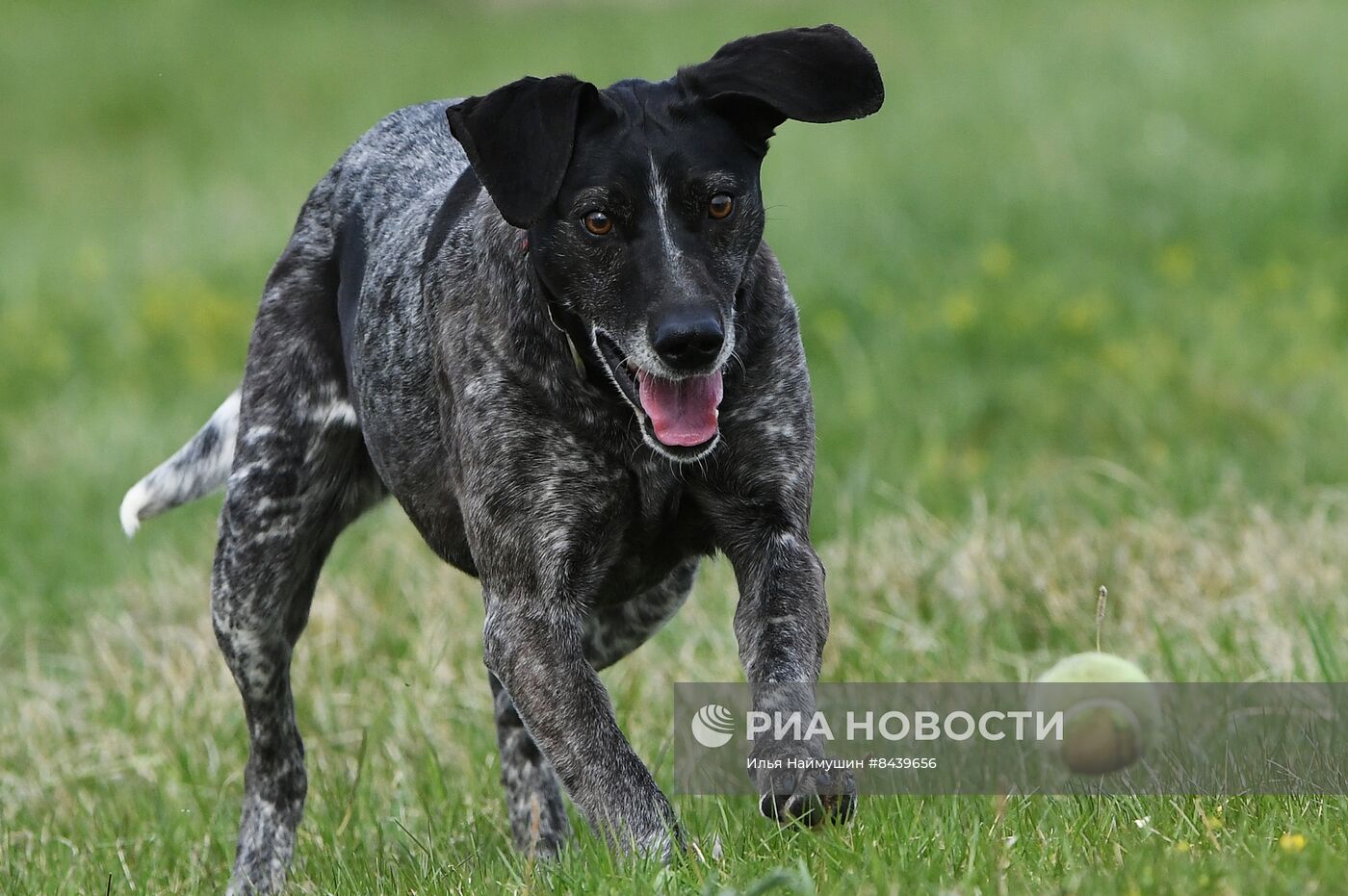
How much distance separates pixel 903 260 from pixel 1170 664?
6.45m

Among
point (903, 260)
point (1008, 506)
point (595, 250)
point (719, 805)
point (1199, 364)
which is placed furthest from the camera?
point (903, 260)

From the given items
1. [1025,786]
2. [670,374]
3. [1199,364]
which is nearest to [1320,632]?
[1025,786]

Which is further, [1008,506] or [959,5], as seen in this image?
[959,5]

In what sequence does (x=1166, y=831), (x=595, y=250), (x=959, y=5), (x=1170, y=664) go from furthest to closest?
(x=959, y=5) → (x=1170, y=664) → (x=595, y=250) → (x=1166, y=831)

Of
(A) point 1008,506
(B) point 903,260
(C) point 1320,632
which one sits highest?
(B) point 903,260

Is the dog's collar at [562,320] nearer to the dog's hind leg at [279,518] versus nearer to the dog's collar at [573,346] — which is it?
the dog's collar at [573,346]

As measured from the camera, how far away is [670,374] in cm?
354

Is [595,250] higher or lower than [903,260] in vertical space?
lower

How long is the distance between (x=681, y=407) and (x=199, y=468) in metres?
2.12

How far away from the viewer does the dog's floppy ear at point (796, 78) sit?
371 centimetres

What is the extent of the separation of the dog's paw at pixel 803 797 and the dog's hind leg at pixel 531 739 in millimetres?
987

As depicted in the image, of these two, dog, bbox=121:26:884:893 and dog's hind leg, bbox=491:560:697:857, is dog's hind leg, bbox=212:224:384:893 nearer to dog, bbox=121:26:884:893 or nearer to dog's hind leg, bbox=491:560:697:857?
dog, bbox=121:26:884:893

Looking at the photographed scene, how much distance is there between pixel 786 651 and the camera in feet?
11.9

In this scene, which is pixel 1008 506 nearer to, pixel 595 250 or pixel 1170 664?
pixel 1170 664
